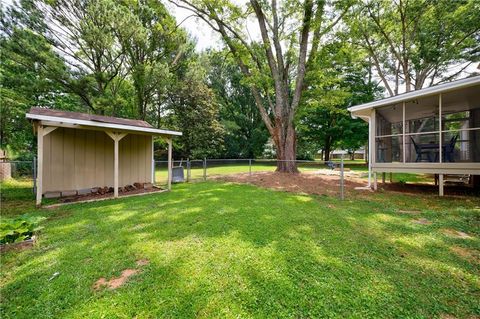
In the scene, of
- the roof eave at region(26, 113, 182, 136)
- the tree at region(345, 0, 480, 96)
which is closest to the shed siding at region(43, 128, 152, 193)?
the roof eave at region(26, 113, 182, 136)

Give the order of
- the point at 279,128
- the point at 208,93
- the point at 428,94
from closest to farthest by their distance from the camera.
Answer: the point at 428,94 → the point at 279,128 → the point at 208,93

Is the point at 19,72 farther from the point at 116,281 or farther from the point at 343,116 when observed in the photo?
the point at 343,116

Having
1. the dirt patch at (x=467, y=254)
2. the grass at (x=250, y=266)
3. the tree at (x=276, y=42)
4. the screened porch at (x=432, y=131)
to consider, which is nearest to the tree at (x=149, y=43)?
the tree at (x=276, y=42)

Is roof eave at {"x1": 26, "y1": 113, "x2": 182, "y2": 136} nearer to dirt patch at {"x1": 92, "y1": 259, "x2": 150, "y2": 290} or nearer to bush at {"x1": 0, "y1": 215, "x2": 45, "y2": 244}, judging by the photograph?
bush at {"x1": 0, "y1": 215, "x2": 45, "y2": 244}

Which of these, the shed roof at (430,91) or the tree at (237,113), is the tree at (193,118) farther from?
the shed roof at (430,91)

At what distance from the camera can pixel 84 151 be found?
7113mm

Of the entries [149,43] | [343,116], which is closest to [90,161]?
[149,43]

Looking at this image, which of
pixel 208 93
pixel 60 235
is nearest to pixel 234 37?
pixel 208 93

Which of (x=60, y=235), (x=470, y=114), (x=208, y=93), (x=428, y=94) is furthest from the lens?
(x=208, y=93)

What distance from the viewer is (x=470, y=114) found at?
7680 mm

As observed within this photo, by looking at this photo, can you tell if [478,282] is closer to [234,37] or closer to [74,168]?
[74,168]

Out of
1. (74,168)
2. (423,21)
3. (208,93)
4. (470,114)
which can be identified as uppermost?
(423,21)

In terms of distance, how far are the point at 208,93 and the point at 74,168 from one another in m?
15.6

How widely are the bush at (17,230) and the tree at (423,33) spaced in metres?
14.2
